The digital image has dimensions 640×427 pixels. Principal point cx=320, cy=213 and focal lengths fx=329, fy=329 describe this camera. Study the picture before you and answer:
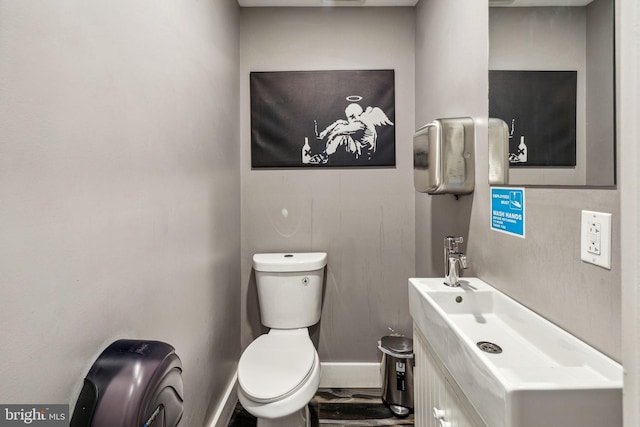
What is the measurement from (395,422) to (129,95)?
2.04 m

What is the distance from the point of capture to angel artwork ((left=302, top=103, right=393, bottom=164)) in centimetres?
221

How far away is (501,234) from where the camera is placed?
4.15ft

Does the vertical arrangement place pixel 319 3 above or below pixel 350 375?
above

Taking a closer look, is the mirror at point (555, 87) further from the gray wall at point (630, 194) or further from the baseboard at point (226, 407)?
the baseboard at point (226, 407)

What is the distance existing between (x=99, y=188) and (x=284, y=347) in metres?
1.25

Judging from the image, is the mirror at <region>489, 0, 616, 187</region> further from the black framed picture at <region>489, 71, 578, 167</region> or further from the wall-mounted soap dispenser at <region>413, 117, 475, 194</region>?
the wall-mounted soap dispenser at <region>413, 117, 475, 194</region>

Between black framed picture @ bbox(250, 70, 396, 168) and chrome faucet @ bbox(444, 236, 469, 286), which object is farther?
black framed picture @ bbox(250, 70, 396, 168)

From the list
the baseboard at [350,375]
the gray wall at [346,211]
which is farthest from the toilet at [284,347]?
the baseboard at [350,375]

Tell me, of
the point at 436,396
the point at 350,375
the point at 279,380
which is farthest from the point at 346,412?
the point at 436,396

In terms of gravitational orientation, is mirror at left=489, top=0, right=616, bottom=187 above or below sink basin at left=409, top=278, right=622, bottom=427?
above

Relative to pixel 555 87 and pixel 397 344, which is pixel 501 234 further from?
pixel 397 344

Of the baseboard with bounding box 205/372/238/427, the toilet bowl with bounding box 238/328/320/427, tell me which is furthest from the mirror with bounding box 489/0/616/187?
the baseboard with bounding box 205/372/238/427

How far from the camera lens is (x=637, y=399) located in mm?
365

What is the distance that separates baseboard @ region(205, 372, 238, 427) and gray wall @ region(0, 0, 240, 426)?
13 centimetres
